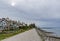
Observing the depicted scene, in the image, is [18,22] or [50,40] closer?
[50,40]

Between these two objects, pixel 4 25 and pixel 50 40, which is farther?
pixel 4 25

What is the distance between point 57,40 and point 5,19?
1680 inches

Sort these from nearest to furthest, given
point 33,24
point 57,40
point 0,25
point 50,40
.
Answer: point 50,40
point 57,40
point 0,25
point 33,24

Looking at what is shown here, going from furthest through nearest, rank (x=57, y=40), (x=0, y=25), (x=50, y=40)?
(x=0, y=25) → (x=57, y=40) → (x=50, y=40)

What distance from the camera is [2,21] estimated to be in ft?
196

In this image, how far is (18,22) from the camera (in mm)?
69125

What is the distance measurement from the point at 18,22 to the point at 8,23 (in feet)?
29.2

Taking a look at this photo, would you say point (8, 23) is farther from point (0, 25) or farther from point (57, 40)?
point (57, 40)

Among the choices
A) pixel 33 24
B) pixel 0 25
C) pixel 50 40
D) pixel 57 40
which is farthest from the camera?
pixel 33 24

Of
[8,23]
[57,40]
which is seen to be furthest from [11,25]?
[57,40]

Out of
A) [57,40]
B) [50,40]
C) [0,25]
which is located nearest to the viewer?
[50,40]

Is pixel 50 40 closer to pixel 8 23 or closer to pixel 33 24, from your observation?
pixel 8 23

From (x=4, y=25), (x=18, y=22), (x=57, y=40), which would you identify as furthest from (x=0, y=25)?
(x=57, y=40)

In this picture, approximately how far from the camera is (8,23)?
2386 inches
